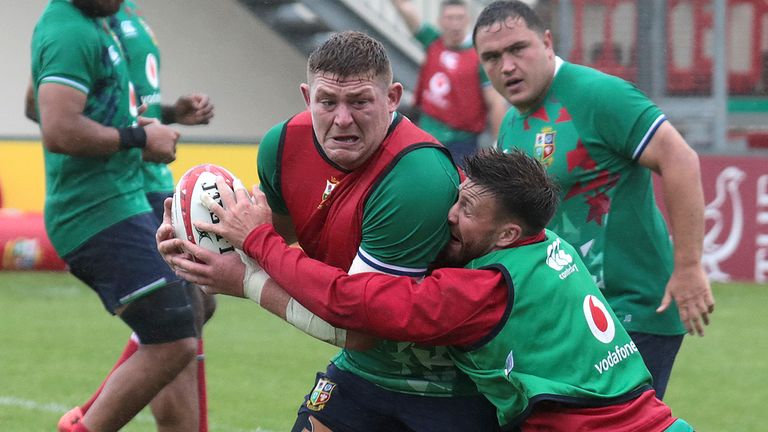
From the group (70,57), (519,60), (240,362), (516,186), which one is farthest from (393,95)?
(240,362)

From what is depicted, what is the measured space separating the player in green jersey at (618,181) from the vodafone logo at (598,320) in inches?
33.9

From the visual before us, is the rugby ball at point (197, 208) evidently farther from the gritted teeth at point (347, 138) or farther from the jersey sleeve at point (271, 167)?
the gritted teeth at point (347, 138)

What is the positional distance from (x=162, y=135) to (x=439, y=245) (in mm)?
1870

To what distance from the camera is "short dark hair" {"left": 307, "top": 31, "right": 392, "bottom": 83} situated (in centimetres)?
360

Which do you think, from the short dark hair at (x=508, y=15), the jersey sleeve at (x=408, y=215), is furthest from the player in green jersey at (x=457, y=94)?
the jersey sleeve at (x=408, y=215)

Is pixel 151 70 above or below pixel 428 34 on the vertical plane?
above

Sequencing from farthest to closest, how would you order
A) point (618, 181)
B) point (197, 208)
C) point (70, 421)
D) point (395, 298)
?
point (70, 421) < point (618, 181) < point (197, 208) < point (395, 298)

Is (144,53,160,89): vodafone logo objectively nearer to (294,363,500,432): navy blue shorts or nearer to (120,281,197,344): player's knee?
(120,281,197,344): player's knee

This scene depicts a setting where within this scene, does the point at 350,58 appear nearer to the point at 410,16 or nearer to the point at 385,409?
the point at 385,409

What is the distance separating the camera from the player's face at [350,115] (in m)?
3.60

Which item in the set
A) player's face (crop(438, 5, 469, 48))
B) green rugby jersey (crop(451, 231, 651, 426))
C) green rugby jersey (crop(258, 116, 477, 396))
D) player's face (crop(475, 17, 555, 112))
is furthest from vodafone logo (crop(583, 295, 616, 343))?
player's face (crop(438, 5, 469, 48))

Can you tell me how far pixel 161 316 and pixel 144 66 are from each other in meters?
1.49

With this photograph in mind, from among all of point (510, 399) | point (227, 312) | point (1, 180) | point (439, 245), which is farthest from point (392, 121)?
point (1, 180)

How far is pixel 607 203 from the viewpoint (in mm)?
4680
